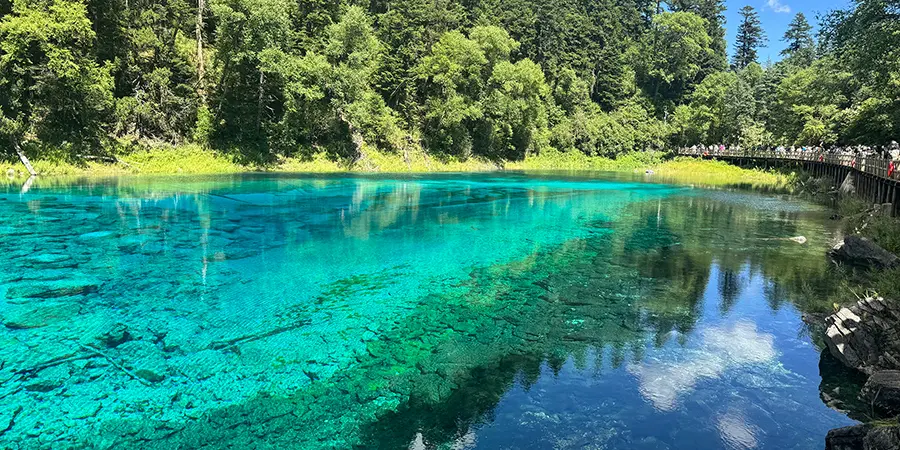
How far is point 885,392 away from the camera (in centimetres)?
604

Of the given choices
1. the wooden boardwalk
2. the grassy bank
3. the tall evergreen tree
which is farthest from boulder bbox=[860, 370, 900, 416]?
the tall evergreen tree

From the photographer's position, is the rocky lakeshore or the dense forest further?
the dense forest

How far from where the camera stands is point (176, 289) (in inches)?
432

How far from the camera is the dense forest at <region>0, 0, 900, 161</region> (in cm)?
3181

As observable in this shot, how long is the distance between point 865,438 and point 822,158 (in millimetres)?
40834

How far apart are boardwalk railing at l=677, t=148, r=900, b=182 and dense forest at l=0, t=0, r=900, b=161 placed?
3.52 metres

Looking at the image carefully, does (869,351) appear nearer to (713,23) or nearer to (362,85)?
(362,85)

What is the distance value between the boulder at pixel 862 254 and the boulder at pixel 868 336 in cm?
600

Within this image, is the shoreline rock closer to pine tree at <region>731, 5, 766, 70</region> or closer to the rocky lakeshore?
the rocky lakeshore

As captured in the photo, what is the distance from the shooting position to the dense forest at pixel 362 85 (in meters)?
31.8

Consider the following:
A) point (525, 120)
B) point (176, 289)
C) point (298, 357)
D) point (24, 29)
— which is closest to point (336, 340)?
point (298, 357)

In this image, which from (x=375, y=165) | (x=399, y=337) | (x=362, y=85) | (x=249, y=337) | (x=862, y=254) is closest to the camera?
(x=249, y=337)

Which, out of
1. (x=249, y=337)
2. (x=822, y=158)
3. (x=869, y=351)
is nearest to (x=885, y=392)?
(x=869, y=351)

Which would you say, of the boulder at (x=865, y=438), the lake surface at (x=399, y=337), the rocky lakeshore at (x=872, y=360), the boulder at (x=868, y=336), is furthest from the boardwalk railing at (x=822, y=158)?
the boulder at (x=865, y=438)
